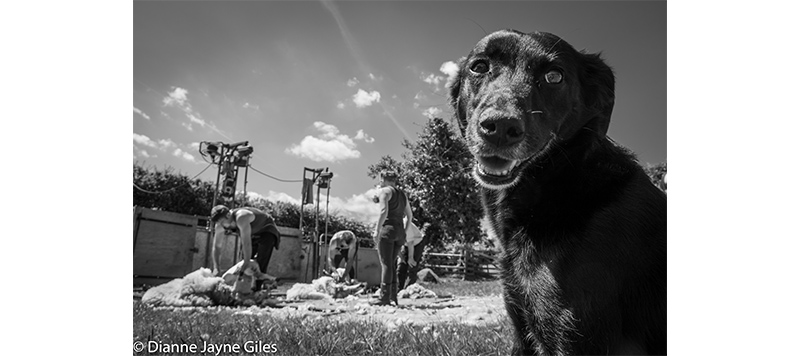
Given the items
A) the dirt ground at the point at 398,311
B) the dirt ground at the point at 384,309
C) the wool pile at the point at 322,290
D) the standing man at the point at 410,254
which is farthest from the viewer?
the standing man at the point at 410,254

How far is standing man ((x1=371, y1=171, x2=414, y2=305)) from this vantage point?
5.61m

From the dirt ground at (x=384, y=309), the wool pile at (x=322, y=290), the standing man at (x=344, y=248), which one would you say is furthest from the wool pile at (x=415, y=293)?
the standing man at (x=344, y=248)

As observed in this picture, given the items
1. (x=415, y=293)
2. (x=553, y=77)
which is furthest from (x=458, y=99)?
(x=415, y=293)

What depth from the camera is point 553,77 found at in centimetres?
147

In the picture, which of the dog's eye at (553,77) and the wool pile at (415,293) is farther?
the wool pile at (415,293)

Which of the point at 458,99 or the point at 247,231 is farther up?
the point at 458,99

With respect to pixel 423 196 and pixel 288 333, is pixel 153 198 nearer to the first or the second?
pixel 423 196

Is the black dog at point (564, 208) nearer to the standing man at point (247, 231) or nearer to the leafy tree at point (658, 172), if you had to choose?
the leafy tree at point (658, 172)

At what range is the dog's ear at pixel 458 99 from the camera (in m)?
1.74

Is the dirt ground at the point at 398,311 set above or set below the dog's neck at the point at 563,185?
Answer: below

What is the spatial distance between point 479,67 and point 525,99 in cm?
32

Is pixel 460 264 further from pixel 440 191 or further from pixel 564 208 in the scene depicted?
pixel 564 208

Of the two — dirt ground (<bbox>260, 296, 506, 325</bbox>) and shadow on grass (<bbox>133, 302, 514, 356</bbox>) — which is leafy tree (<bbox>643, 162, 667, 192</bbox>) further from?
dirt ground (<bbox>260, 296, 506, 325</bbox>)

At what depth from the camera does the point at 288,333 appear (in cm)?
246
